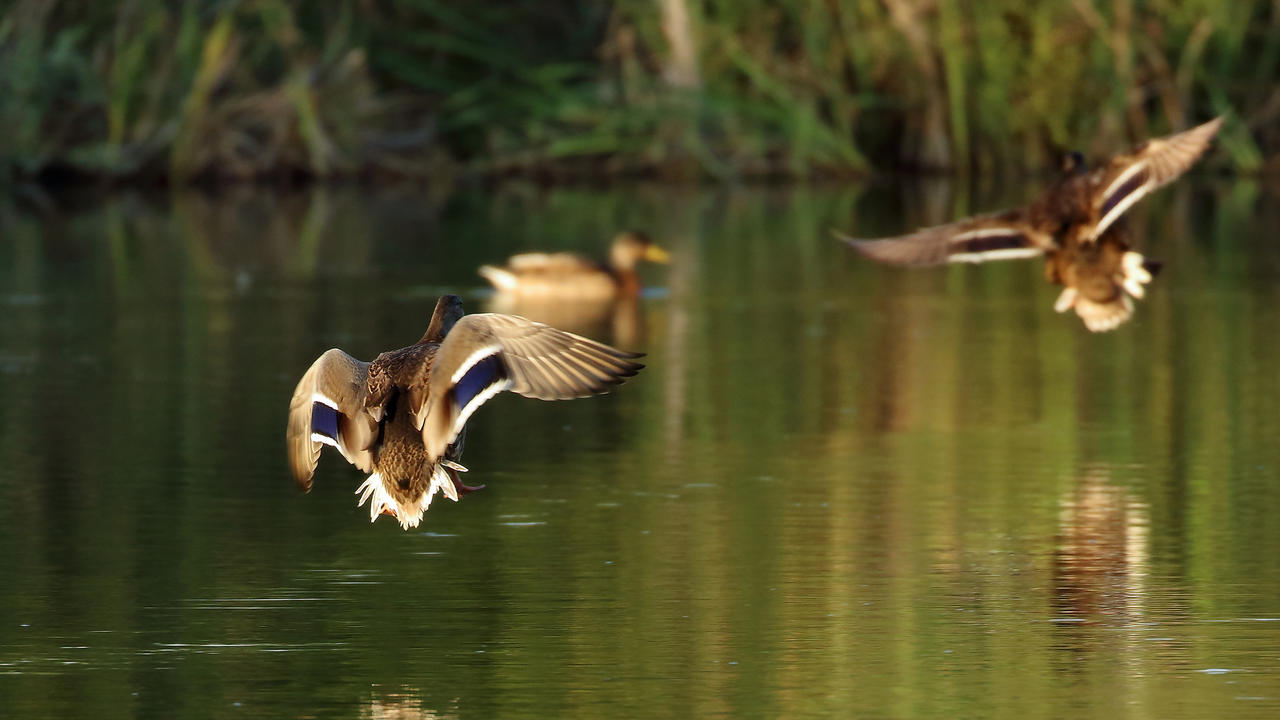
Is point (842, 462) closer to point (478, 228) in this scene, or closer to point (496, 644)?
point (496, 644)

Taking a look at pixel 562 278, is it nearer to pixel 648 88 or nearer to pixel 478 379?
pixel 478 379

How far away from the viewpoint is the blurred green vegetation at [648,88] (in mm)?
28781

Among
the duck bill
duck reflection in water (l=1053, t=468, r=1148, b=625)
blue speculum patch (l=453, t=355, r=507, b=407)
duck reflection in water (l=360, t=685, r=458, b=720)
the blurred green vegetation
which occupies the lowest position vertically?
duck reflection in water (l=360, t=685, r=458, b=720)

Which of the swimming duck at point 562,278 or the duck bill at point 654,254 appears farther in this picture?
the duck bill at point 654,254

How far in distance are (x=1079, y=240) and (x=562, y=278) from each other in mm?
7398

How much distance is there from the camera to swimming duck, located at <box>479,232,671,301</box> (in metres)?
17.1

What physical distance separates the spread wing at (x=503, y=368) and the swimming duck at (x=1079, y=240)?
277 cm

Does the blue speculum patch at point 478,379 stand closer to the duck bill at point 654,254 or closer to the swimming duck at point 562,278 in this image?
the swimming duck at point 562,278

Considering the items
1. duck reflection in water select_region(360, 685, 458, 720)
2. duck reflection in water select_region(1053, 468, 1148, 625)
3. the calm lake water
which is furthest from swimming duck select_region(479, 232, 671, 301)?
duck reflection in water select_region(360, 685, 458, 720)

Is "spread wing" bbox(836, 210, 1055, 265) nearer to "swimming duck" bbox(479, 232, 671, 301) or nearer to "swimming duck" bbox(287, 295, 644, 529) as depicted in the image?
"swimming duck" bbox(287, 295, 644, 529)

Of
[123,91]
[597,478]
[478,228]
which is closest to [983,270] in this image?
[478,228]

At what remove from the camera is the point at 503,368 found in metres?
7.60

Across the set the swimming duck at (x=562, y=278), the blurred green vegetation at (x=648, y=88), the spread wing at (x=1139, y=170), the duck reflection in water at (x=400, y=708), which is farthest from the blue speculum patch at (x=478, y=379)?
the blurred green vegetation at (x=648, y=88)

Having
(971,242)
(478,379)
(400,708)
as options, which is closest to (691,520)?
(478,379)
